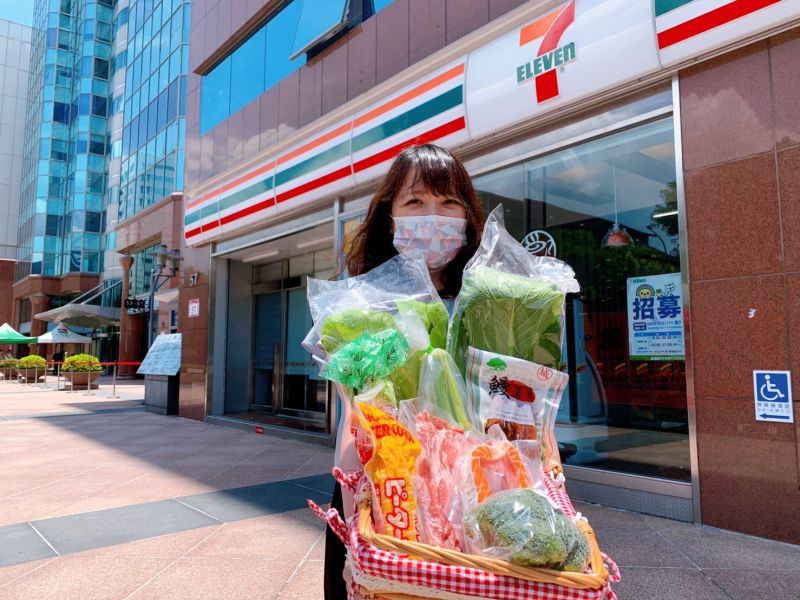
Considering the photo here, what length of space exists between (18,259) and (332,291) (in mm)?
52669

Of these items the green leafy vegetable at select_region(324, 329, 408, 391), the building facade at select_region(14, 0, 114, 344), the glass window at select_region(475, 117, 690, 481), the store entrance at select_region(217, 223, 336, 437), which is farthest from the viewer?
the building facade at select_region(14, 0, 114, 344)

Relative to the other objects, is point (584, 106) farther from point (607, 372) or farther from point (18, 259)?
point (18, 259)

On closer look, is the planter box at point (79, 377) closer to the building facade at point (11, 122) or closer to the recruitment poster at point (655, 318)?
the recruitment poster at point (655, 318)

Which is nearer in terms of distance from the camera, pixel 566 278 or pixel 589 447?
pixel 566 278

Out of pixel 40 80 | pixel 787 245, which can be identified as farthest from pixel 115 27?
pixel 787 245

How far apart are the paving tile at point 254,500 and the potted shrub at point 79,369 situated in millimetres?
16617

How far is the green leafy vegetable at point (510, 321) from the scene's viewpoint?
1.09m

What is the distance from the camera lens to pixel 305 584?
3.04 meters

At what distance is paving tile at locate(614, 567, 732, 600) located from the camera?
2.86 metres

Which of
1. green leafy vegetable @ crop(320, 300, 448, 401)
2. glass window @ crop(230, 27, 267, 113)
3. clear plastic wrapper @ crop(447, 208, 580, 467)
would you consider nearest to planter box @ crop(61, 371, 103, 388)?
glass window @ crop(230, 27, 267, 113)

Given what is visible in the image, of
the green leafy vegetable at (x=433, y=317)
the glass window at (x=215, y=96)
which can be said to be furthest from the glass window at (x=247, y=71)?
the green leafy vegetable at (x=433, y=317)

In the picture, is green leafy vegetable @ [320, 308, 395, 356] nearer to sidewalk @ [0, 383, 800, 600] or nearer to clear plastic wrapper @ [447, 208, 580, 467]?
clear plastic wrapper @ [447, 208, 580, 467]

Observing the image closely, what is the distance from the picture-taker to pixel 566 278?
120 cm

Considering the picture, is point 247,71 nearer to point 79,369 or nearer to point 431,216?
point 431,216
